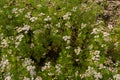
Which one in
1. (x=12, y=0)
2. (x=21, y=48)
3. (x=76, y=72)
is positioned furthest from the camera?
(x=12, y=0)

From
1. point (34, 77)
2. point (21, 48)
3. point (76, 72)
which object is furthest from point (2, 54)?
point (76, 72)

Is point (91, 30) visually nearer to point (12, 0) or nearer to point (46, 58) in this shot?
point (46, 58)

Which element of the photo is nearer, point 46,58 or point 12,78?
point 12,78

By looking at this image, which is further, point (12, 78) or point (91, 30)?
point (91, 30)

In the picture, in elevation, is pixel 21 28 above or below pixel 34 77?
above

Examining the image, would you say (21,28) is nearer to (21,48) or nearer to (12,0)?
(21,48)

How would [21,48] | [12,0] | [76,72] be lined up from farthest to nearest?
[12,0] → [21,48] → [76,72]

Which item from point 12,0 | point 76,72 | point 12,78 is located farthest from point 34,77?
point 12,0

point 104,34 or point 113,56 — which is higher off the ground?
point 104,34
